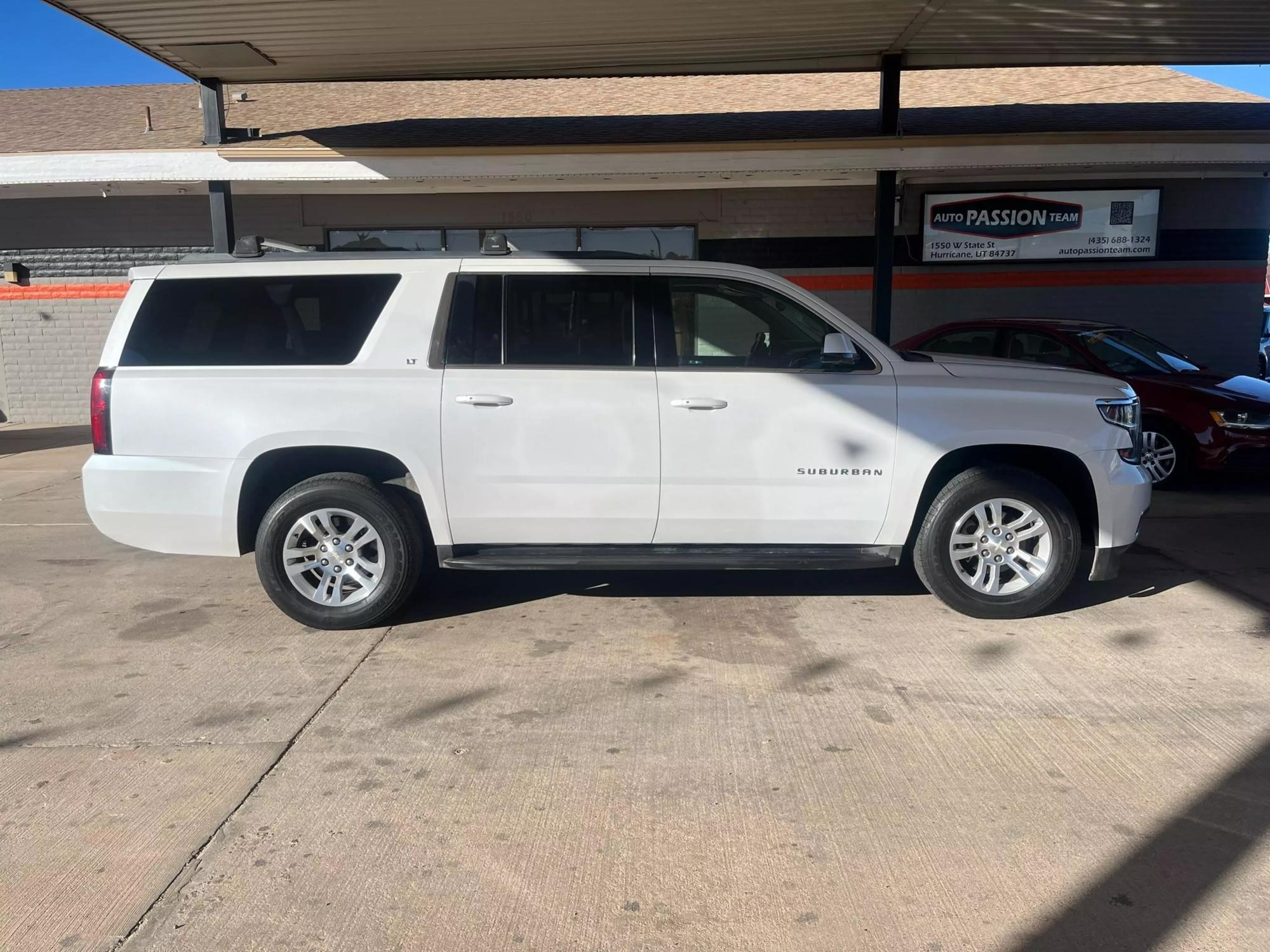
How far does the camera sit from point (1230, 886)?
2.92 meters

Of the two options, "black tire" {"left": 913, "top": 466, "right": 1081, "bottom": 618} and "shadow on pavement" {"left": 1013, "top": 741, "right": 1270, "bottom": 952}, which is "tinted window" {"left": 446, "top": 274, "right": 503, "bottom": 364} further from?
"shadow on pavement" {"left": 1013, "top": 741, "right": 1270, "bottom": 952}

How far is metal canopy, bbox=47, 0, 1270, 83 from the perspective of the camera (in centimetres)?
828

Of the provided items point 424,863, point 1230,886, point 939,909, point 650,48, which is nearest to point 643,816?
point 424,863

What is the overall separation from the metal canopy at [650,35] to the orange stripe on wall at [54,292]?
17.6 feet

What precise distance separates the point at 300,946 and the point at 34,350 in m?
14.6

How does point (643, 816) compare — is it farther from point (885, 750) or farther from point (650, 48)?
point (650, 48)

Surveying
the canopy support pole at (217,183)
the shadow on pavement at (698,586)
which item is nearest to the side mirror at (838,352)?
the shadow on pavement at (698,586)

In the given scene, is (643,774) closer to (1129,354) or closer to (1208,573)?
(1208,573)

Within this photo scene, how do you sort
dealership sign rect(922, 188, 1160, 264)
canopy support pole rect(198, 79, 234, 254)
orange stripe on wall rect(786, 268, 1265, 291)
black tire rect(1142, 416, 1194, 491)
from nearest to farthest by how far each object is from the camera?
1. black tire rect(1142, 416, 1194, 491)
2. canopy support pole rect(198, 79, 234, 254)
3. dealership sign rect(922, 188, 1160, 264)
4. orange stripe on wall rect(786, 268, 1265, 291)

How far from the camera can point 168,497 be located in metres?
5.10

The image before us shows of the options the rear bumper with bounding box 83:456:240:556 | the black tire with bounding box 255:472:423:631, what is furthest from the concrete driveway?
the rear bumper with bounding box 83:456:240:556

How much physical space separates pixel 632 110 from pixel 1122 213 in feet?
22.6

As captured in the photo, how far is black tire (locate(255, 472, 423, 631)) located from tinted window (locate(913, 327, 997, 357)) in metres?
6.18

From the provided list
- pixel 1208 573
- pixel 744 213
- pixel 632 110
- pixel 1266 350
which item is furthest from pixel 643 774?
pixel 1266 350
